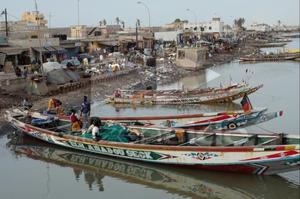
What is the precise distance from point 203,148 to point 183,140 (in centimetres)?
209

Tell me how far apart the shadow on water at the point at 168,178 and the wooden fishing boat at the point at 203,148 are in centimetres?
33

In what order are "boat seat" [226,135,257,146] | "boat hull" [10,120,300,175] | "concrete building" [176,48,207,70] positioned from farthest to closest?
"concrete building" [176,48,207,70]
"boat seat" [226,135,257,146]
"boat hull" [10,120,300,175]

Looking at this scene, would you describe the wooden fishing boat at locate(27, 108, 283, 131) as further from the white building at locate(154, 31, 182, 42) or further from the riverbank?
the white building at locate(154, 31, 182, 42)

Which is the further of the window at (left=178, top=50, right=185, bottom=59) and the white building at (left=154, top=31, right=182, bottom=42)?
the white building at (left=154, top=31, right=182, bottom=42)

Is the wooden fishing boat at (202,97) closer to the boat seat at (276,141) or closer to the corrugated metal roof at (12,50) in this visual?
→ the corrugated metal roof at (12,50)

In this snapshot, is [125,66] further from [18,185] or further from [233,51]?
[233,51]

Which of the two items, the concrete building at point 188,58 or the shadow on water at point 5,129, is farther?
the concrete building at point 188,58

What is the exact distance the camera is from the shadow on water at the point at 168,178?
47.0 feet

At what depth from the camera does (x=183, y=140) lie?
16.8m

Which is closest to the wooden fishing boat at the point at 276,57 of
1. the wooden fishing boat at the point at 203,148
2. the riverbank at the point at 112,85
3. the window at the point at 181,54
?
the riverbank at the point at 112,85

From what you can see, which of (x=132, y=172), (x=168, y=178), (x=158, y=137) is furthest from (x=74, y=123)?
(x=168, y=178)

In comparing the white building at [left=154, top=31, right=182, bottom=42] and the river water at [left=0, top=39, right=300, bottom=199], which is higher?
the white building at [left=154, top=31, right=182, bottom=42]

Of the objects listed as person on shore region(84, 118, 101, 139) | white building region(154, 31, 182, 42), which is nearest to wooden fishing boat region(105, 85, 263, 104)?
person on shore region(84, 118, 101, 139)

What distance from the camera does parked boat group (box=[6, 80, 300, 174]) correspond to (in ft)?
46.7
